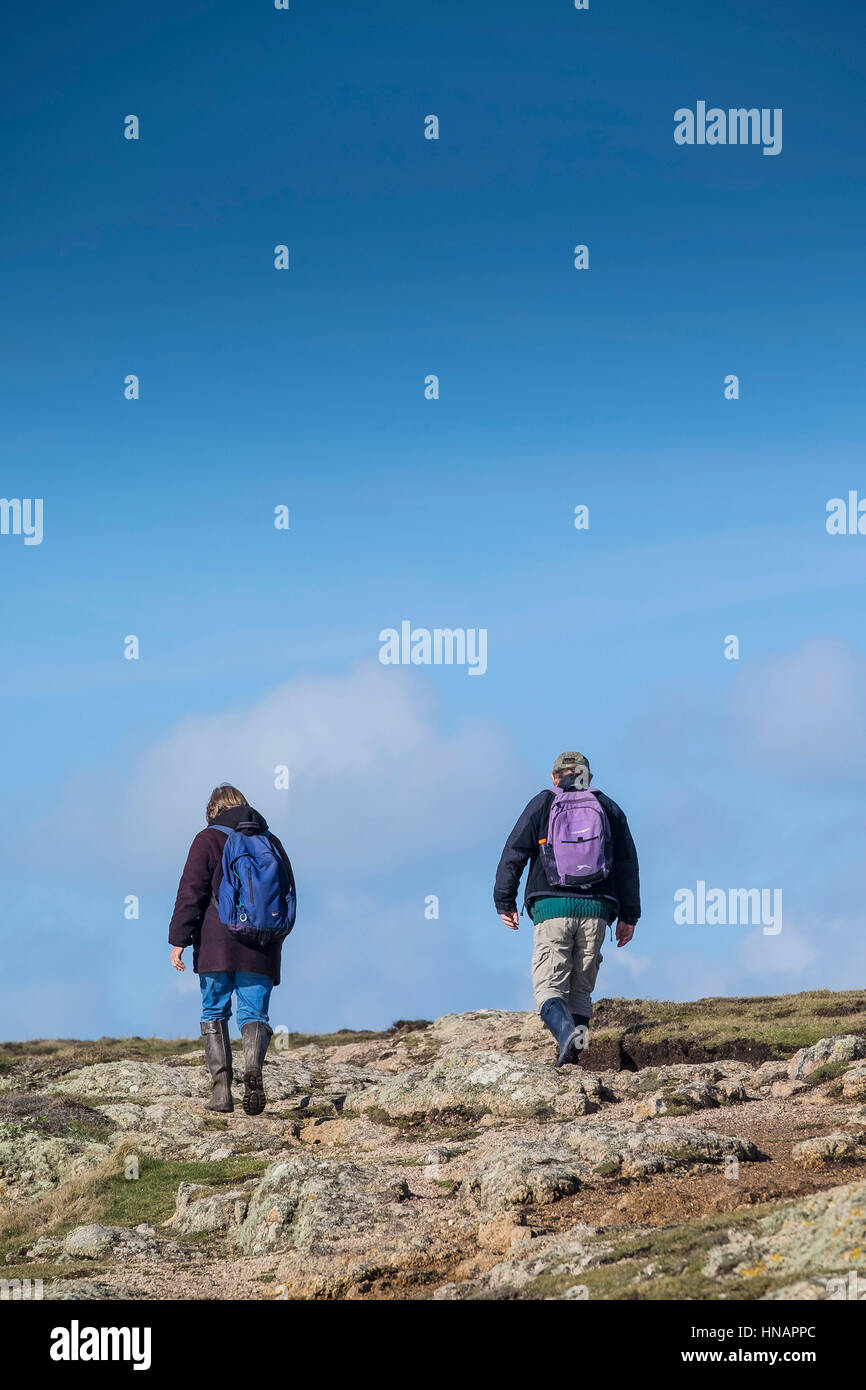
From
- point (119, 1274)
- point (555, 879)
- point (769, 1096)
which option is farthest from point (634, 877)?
point (119, 1274)

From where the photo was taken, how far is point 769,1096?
14.6m

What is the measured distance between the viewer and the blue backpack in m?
15.0

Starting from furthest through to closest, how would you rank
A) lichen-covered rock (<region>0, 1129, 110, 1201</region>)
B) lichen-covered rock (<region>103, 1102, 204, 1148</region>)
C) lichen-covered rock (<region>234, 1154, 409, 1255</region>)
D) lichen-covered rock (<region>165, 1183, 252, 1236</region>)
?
lichen-covered rock (<region>103, 1102, 204, 1148</region>), lichen-covered rock (<region>0, 1129, 110, 1201</region>), lichen-covered rock (<region>165, 1183, 252, 1236</region>), lichen-covered rock (<region>234, 1154, 409, 1255</region>)

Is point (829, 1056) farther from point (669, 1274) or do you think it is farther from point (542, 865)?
point (669, 1274)

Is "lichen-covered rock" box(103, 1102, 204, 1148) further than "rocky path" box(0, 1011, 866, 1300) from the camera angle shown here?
Yes

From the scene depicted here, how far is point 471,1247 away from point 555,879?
597 cm

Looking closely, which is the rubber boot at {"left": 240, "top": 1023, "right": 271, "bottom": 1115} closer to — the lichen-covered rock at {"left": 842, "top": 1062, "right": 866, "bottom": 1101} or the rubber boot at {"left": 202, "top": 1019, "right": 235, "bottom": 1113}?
the rubber boot at {"left": 202, "top": 1019, "right": 235, "bottom": 1113}

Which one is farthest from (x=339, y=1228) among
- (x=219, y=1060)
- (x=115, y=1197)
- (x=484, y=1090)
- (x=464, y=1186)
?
(x=219, y=1060)

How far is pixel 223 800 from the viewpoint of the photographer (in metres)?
15.9

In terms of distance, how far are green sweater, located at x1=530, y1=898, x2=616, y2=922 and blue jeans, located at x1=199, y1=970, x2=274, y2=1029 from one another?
3.49m

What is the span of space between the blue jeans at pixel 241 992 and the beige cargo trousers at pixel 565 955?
3.33 m

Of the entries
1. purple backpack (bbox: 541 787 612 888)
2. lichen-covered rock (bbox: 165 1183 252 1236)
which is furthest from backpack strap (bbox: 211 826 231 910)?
purple backpack (bbox: 541 787 612 888)
